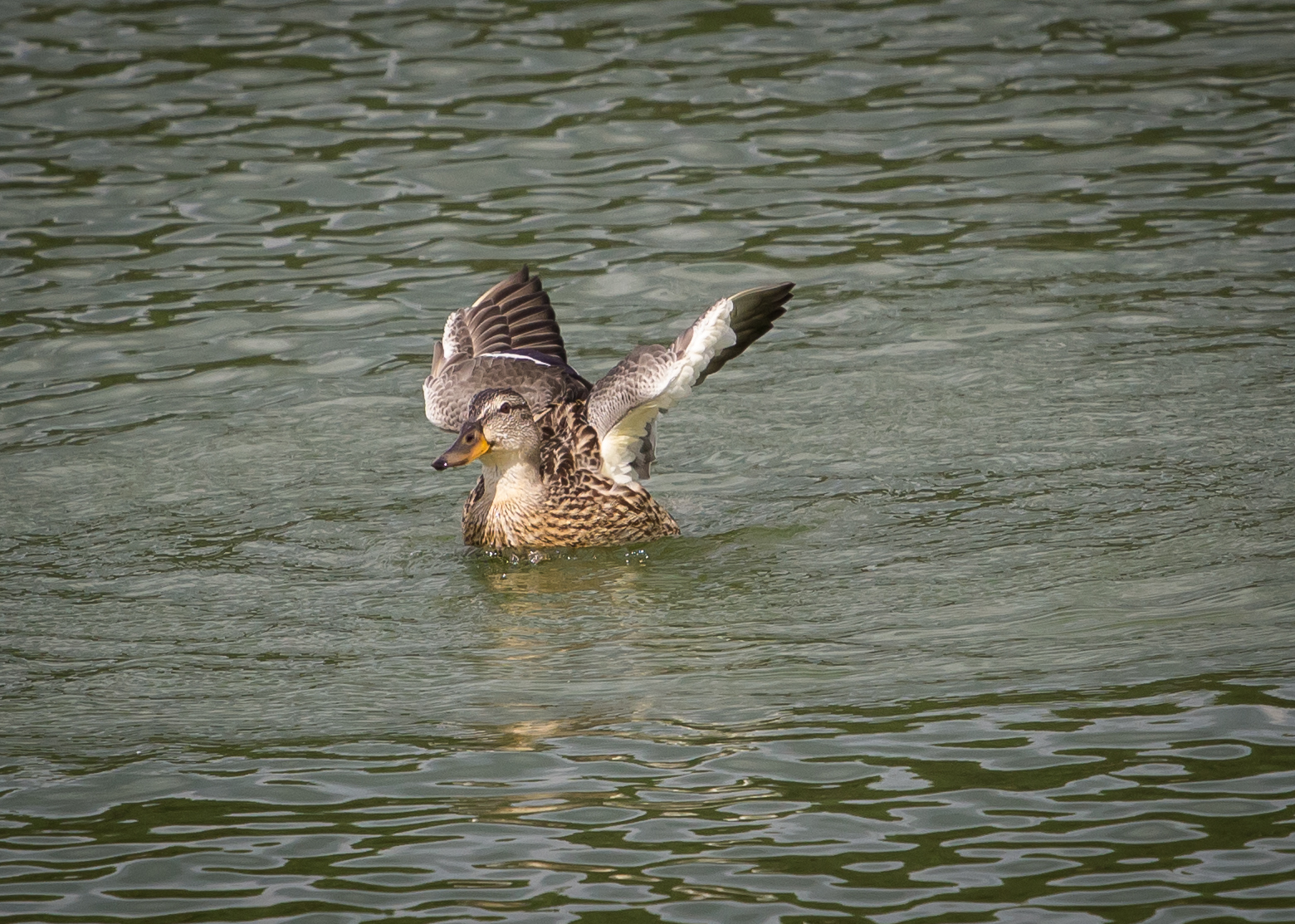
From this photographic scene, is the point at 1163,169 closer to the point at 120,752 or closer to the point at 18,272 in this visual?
the point at 18,272

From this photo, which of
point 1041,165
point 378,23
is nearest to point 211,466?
point 1041,165

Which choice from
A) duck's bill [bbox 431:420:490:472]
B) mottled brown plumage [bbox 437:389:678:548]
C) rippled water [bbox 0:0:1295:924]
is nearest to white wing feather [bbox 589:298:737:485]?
mottled brown plumage [bbox 437:389:678:548]

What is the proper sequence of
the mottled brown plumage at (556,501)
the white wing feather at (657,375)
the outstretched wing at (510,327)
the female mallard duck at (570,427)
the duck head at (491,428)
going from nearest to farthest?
the white wing feather at (657,375), the female mallard duck at (570,427), the duck head at (491,428), the mottled brown plumage at (556,501), the outstretched wing at (510,327)

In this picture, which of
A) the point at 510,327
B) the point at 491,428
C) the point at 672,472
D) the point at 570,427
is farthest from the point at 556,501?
the point at 510,327

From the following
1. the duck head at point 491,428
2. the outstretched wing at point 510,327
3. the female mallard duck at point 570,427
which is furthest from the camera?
the outstretched wing at point 510,327

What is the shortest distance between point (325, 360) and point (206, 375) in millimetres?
720

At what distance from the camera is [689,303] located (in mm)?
11422

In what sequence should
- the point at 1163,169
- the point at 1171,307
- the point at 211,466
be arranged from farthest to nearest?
the point at 1163,169, the point at 1171,307, the point at 211,466

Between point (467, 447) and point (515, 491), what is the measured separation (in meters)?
0.55

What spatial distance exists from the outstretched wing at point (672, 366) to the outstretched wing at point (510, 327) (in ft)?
4.12

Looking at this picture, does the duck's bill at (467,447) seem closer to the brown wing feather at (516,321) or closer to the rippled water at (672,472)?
the rippled water at (672,472)

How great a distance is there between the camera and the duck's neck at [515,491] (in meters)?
8.57

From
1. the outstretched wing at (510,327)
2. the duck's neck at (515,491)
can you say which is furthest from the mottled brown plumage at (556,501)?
the outstretched wing at (510,327)

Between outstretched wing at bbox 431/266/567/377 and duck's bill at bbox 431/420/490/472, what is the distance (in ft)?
5.01
